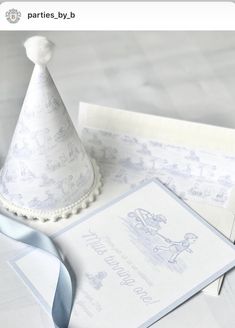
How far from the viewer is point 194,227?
70cm

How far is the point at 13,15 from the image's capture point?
3.75 feet

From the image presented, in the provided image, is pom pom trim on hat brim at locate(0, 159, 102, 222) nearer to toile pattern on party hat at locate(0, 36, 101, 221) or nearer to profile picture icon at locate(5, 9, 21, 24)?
toile pattern on party hat at locate(0, 36, 101, 221)

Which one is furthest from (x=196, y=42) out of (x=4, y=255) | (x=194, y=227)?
(x=4, y=255)

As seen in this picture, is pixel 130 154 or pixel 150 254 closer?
pixel 150 254

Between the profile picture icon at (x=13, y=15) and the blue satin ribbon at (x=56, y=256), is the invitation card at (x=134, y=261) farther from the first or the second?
the profile picture icon at (x=13, y=15)

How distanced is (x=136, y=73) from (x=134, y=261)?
0.53m

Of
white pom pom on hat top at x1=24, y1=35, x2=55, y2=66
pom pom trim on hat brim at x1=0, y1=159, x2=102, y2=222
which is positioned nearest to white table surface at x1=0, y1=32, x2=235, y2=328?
pom pom trim on hat brim at x1=0, y1=159, x2=102, y2=222

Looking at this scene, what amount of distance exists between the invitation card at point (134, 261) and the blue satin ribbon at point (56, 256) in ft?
0.04

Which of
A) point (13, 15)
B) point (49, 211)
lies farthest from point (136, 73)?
point (49, 211)

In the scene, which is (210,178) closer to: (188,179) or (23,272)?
(188,179)

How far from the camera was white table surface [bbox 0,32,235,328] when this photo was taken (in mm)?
971

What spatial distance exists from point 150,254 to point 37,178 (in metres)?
0.18

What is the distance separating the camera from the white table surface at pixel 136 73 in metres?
0.97

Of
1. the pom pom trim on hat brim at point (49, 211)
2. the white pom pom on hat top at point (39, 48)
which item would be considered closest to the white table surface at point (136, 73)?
the pom pom trim on hat brim at point (49, 211)
